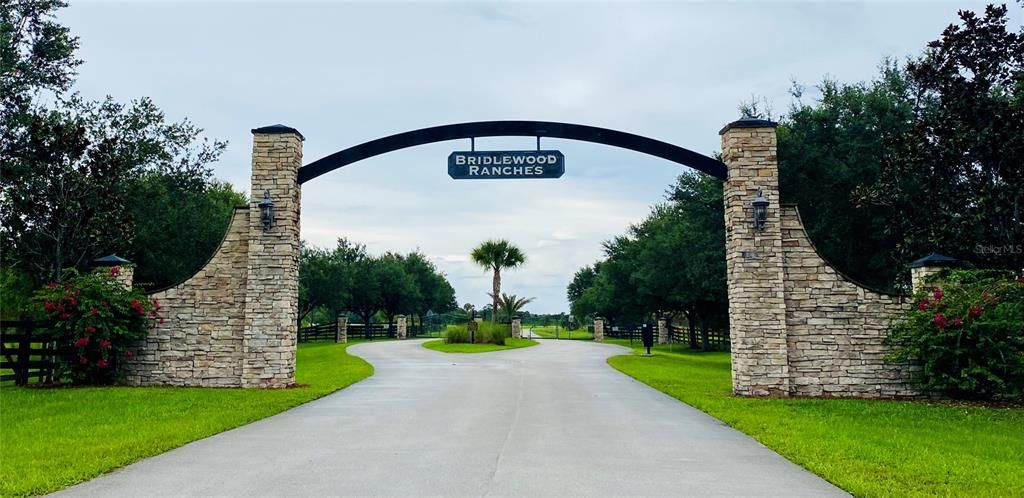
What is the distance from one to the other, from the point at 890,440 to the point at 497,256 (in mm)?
37335

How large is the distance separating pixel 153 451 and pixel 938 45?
50.9 feet

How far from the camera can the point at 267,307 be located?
14461 millimetres

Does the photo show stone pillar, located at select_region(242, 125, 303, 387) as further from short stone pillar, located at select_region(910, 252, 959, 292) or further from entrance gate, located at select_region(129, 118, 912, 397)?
short stone pillar, located at select_region(910, 252, 959, 292)

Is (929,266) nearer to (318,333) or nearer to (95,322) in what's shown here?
(95,322)

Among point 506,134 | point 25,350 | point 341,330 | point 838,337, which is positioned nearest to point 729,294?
point 838,337

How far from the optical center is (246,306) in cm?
1448


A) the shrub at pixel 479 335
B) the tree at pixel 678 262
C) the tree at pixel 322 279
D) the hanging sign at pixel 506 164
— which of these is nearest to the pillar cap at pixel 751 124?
the hanging sign at pixel 506 164

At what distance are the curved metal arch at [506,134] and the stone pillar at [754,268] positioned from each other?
0.61 meters

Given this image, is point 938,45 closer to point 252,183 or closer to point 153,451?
point 252,183

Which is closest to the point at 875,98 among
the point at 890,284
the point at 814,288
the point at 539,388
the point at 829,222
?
the point at 829,222

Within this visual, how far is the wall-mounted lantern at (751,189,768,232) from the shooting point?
1358 centimetres

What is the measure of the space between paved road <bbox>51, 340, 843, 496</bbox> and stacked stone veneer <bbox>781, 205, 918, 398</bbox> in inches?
120

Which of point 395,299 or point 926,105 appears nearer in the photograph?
point 926,105

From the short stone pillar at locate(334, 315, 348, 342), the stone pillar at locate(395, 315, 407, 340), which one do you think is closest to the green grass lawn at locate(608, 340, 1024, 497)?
the short stone pillar at locate(334, 315, 348, 342)
